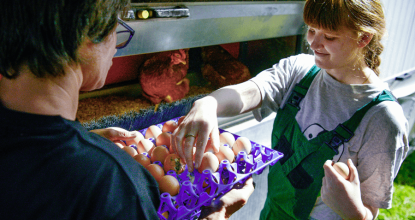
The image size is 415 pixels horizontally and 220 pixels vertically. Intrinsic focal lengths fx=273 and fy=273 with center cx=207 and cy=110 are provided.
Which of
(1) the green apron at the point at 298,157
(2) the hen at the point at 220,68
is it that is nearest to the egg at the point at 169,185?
(1) the green apron at the point at 298,157

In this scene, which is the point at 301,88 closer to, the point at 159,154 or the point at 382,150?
the point at 382,150

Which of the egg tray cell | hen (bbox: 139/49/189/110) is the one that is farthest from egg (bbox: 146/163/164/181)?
hen (bbox: 139/49/189/110)

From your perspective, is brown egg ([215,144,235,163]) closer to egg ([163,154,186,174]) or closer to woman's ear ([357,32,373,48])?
egg ([163,154,186,174])

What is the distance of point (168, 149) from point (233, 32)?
865mm

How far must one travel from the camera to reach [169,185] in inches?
37.9

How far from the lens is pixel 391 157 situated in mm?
1062

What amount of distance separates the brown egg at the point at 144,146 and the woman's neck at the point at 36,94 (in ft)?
1.90

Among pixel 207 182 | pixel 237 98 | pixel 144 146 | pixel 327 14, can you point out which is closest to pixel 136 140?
pixel 144 146

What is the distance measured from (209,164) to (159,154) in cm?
22

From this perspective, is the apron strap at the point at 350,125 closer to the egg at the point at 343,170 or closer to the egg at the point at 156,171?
the egg at the point at 343,170

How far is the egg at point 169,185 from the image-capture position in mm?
962

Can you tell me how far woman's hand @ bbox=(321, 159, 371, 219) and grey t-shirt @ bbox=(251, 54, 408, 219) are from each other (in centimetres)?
18

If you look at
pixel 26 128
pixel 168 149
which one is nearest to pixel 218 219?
pixel 168 149

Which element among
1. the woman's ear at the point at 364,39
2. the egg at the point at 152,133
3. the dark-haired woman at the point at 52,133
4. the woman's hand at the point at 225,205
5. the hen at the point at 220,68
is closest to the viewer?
the dark-haired woman at the point at 52,133
